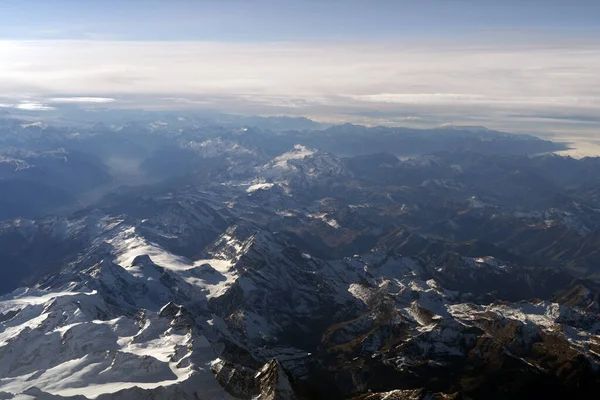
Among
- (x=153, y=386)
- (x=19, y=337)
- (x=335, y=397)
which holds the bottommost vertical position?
(x=335, y=397)

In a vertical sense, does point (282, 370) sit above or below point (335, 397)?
above

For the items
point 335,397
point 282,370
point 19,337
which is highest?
point 282,370

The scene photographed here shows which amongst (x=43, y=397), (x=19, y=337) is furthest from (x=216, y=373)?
(x=19, y=337)

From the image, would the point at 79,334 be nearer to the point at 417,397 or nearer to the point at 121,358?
the point at 121,358

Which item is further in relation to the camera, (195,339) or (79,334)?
(79,334)

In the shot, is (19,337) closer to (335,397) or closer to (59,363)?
(59,363)

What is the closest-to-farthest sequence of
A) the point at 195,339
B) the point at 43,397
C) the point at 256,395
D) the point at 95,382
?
the point at 256,395
the point at 43,397
the point at 95,382
the point at 195,339

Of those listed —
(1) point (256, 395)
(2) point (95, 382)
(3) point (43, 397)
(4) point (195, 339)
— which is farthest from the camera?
(4) point (195, 339)

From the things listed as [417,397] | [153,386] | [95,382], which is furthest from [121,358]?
[417,397]

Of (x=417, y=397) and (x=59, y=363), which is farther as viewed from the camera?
(x=59, y=363)
